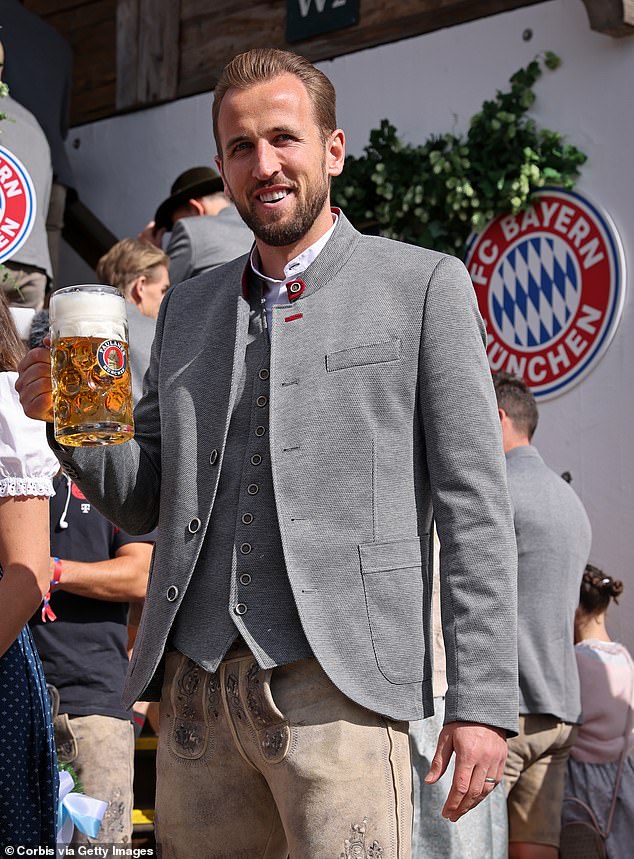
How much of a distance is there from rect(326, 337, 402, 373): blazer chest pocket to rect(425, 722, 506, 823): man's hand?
0.53 m

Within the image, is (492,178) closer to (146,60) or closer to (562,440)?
(562,440)

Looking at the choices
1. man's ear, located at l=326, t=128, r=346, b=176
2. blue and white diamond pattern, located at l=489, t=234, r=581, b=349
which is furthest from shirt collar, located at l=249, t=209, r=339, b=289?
blue and white diamond pattern, located at l=489, t=234, r=581, b=349

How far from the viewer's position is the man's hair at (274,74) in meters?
2.09

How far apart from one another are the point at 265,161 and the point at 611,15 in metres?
3.27

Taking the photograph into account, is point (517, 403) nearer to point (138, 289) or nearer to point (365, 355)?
point (138, 289)

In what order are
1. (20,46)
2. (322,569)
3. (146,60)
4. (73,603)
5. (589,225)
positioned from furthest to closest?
(146,60) < (20,46) < (589,225) < (73,603) < (322,569)

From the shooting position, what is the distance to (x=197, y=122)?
644 cm

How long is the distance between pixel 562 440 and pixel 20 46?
305 centimetres

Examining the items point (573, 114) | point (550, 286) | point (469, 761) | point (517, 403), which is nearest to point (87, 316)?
point (469, 761)

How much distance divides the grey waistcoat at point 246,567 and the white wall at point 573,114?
10.0 feet

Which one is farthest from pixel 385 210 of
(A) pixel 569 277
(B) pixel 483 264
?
(A) pixel 569 277

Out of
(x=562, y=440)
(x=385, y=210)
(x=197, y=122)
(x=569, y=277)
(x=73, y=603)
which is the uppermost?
(x=197, y=122)

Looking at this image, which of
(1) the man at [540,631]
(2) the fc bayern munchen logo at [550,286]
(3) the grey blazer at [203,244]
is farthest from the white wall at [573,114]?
(3) the grey blazer at [203,244]

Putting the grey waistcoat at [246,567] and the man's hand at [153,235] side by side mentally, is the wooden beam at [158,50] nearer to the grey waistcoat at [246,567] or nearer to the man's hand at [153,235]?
the man's hand at [153,235]
